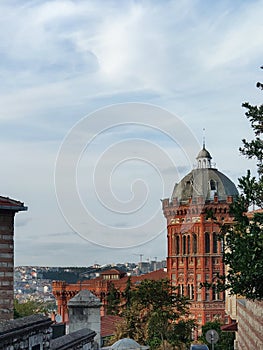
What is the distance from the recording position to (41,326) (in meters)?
9.04

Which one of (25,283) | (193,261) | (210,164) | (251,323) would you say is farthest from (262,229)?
(25,283)

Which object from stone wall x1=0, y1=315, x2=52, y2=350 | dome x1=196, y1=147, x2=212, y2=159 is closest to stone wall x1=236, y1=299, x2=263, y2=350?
stone wall x1=0, y1=315, x2=52, y2=350

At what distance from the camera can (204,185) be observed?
73.6 meters

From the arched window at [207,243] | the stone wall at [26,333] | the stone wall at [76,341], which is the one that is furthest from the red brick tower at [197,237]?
the stone wall at [26,333]

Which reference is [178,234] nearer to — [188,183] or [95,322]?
[188,183]

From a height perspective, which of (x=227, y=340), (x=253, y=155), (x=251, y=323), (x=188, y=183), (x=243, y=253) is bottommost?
(x=227, y=340)

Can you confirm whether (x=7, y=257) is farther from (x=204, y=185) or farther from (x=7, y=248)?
(x=204, y=185)

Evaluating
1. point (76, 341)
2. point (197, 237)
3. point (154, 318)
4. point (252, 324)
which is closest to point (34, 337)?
point (76, 341)

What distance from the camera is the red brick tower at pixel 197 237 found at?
70062 mm

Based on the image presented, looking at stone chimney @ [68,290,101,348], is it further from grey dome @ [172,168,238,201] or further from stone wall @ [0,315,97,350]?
grey dome @ [172,168,238,201]

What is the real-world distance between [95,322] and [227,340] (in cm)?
3288

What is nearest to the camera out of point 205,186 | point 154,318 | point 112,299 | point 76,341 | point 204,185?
point 76,341

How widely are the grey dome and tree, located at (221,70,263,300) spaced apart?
60220mm

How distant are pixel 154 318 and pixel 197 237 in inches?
1430
